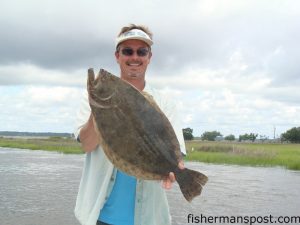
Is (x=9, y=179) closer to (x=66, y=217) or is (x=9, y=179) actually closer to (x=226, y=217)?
(x=66, y=217)

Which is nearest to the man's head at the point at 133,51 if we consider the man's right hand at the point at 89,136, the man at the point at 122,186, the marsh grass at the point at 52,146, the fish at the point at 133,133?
the man at the point at 122,186

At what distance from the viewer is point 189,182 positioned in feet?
12.0


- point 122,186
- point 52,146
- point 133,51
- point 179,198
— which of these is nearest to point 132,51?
point 133,51

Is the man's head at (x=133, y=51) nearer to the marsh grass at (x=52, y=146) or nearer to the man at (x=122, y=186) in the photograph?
the man at (x=122, y=186)

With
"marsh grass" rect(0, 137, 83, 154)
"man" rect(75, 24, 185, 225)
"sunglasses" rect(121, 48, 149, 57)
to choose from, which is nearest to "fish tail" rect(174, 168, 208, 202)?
"man" rect(75, 24, 185, 225)

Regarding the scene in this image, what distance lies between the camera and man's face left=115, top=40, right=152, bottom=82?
4.10 metres

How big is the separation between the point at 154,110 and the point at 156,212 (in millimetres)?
1110

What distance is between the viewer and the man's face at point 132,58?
13.5ft

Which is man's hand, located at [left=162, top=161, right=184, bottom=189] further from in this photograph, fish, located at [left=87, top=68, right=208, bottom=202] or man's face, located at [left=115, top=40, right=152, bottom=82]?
man's face, located at [left=115, top=40, right=152, bottom=82]

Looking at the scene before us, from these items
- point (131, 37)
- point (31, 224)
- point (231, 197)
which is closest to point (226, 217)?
point (231, 197)

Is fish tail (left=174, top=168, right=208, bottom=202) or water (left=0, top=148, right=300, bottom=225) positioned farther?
water (left=0, top=148, right=300, bottom=225)

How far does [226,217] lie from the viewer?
1739 cm

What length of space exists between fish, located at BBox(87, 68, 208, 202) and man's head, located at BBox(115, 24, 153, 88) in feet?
1.78

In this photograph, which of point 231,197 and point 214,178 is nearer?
point 231,197
